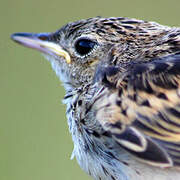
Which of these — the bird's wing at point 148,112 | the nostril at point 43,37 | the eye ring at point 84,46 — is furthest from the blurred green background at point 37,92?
the bird's wing at point 148,112

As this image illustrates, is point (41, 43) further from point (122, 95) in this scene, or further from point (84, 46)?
point (122, 95)

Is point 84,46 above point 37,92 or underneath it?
above

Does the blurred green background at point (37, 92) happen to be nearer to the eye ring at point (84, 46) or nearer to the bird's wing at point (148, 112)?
the eye ring at point (84, 46)

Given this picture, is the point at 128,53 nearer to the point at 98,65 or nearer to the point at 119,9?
the point at 98,65


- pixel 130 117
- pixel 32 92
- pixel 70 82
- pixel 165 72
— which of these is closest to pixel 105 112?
pixel 130 117

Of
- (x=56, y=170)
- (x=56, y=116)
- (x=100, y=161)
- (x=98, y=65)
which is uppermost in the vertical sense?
(x=98, y=65)

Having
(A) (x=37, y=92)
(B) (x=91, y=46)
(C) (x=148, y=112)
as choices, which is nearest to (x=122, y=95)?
(C) (x=148, y=112)

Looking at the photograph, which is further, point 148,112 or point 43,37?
point 43,37

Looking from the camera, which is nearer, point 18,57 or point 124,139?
point 124,139
